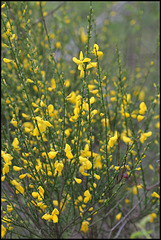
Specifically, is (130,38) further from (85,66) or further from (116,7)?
(85,66)

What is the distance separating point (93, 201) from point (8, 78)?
1.35 meters

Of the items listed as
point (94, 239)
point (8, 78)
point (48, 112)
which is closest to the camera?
point (48, 112)

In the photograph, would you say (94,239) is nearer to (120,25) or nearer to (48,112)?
(48,112)

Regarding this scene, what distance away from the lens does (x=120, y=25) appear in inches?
239

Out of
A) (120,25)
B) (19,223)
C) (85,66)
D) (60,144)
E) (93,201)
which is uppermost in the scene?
(120,25)

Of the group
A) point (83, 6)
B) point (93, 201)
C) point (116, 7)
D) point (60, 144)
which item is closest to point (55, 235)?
point (93, 201)

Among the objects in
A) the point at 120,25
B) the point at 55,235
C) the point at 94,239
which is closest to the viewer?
the point at 55,235

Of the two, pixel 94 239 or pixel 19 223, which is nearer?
pixel 19 223

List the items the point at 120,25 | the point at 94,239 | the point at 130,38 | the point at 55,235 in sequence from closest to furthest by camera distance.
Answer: the point at 55,235
the point at 94,239
the point at 130,38
the point at 120,25

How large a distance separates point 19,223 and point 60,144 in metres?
0.56

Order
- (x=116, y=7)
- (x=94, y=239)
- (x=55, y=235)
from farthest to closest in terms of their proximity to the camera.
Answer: (x=116, y=7) → (x=94, y=239) → (x=55, y=235)

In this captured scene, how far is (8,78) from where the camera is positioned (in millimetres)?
2152

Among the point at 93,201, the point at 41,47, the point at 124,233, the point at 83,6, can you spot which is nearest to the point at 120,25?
the point at 83,6

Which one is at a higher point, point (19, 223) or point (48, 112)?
point (48, 112)
